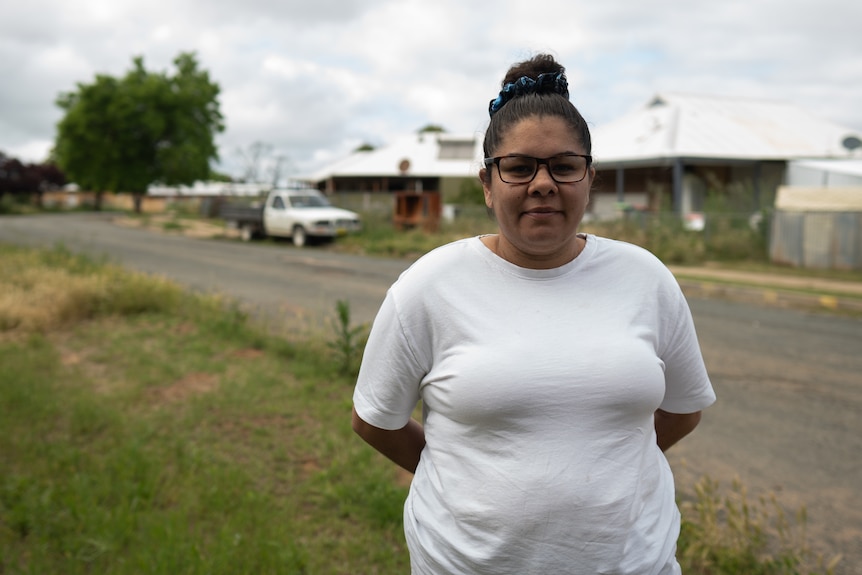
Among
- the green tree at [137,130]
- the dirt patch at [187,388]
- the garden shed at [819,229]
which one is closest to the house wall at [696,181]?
the garden shed at [819,229]

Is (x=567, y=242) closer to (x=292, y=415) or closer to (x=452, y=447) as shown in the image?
(x=452, y=447)

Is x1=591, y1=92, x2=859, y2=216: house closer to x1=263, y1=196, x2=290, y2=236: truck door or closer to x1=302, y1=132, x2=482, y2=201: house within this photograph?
x1=302, y1=132, x2=482, y2=201: house

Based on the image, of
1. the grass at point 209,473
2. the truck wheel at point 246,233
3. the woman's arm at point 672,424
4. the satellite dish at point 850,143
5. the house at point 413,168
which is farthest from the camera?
the house at point 413,168

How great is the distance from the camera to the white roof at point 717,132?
2558 cm

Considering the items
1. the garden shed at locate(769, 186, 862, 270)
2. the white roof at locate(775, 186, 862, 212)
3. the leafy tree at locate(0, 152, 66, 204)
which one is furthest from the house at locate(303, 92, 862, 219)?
the leafy tree at locate(0, 152, 66, 204)

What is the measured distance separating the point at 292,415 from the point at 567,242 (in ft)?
12.3

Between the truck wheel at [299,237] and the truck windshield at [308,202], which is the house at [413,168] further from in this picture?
the truck wheel at [299,237]

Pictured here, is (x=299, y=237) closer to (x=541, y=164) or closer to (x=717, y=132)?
(x=717, y=132)

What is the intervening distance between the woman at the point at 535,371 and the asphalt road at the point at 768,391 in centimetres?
230

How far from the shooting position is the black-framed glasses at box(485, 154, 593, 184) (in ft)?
5.65

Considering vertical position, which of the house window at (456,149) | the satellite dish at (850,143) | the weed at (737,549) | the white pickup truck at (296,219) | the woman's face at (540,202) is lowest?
the weed at (737,549)

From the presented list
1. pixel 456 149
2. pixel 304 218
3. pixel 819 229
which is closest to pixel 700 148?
pixel 819 229

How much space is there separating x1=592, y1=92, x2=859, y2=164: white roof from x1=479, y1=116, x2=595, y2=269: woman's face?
79.5 feet

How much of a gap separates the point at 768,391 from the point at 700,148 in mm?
20901
